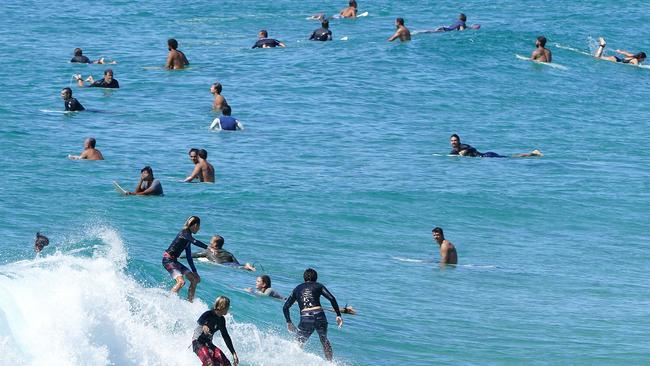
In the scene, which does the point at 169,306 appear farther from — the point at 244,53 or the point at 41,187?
the point at 244,53

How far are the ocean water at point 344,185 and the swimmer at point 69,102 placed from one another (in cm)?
70

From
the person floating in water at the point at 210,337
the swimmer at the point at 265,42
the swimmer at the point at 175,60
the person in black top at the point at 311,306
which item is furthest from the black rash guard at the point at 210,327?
the swimmer at the point at 265,42

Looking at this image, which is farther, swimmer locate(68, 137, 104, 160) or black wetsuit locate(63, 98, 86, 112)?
black wetsuit locate(63, 98, 86, 112)

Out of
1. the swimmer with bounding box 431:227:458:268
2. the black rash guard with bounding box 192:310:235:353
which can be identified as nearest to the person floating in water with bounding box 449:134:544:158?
the swimmer with bounding box 431:227:458:268

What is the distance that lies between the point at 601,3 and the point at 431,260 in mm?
38063

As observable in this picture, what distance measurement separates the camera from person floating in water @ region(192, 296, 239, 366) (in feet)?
59.1

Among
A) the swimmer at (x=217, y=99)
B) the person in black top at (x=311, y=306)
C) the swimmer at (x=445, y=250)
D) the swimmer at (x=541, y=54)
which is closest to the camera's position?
the person in black top at (x=311, y=306)

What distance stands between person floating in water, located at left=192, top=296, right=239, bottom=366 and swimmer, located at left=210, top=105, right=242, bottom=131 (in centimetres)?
2192

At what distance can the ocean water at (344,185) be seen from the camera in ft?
73.3

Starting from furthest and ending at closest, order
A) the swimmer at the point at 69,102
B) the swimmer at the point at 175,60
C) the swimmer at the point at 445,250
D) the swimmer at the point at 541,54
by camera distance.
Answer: the swimmer at the point at 541,54 → the swimmer at the point at 175,60 → the swimmer at the point at 69,102 → the swimmer at the point at 445,250

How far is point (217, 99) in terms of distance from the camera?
42.3 meters

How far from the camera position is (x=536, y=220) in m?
32.9

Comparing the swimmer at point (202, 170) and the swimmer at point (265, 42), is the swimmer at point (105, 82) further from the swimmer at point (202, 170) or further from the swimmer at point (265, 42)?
the swimmer at point (202, 170)

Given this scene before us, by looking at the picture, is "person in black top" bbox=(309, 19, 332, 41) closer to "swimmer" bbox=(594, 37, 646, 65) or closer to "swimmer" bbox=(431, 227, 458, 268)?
"swimmer" bbox=(594, 37, 646, 65)
